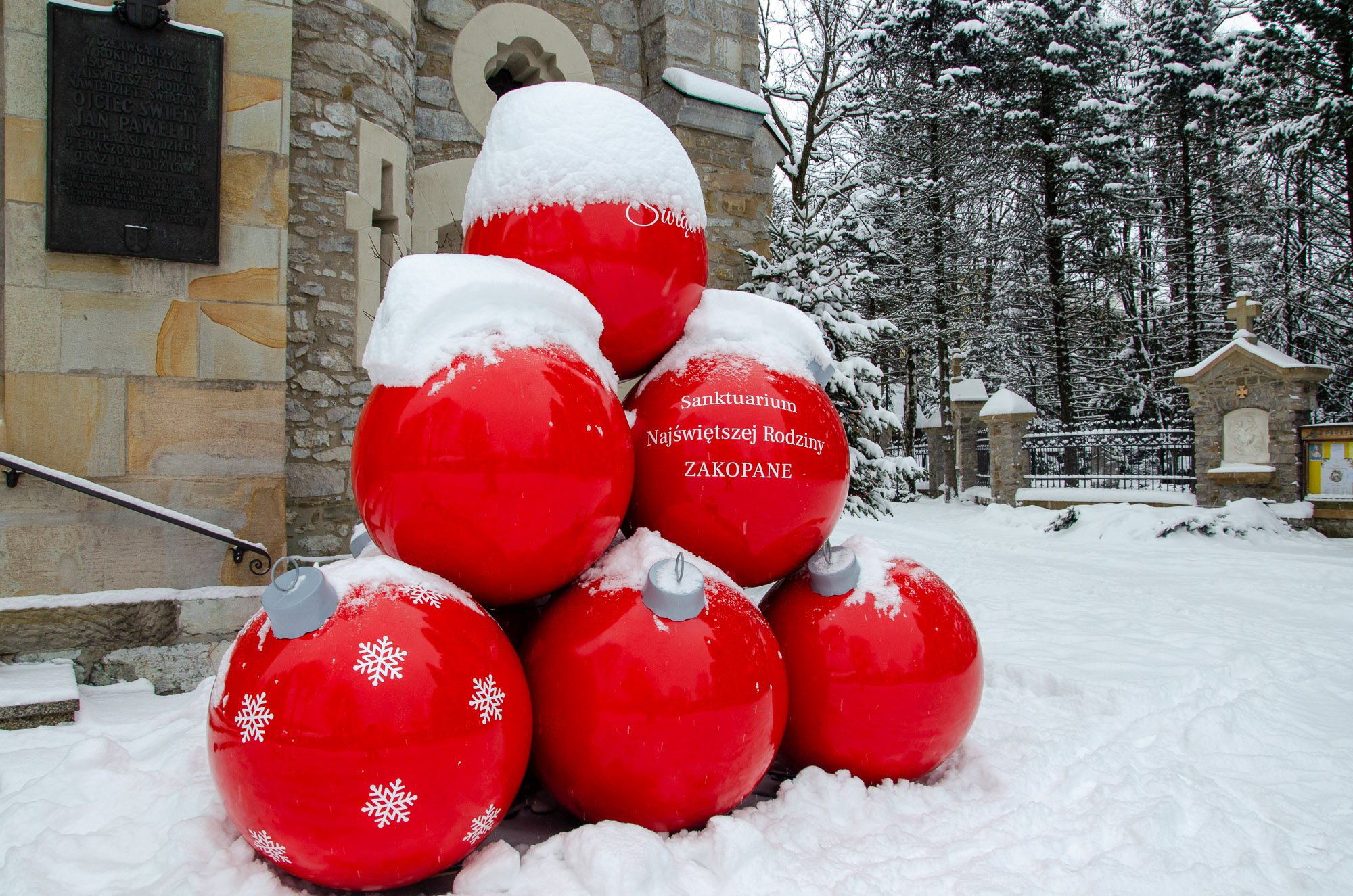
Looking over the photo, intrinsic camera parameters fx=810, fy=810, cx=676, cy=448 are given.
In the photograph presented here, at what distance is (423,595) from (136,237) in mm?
2966

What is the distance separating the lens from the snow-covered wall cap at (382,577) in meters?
2.06

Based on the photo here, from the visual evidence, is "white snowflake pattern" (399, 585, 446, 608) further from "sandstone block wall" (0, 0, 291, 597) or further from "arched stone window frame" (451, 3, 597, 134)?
"arched stone window frame" (451, 3, 597, 134)

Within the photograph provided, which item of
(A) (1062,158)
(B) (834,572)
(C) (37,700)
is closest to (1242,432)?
(A) (1062,158)

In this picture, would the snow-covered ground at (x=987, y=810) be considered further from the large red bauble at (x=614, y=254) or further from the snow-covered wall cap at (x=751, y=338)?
the large red bauble at (x=614, y=254)

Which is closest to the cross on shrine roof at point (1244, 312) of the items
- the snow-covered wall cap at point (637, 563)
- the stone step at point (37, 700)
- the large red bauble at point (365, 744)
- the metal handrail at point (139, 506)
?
the snow-covered wall cap at point (637, 563)

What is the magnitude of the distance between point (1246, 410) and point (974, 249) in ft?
32.0

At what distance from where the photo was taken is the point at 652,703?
2141 millimetres

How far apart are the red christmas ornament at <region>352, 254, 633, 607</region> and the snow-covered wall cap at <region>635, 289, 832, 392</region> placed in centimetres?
52

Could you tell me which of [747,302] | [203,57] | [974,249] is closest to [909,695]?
[747,302]

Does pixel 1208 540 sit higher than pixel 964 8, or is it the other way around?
pixel 964 8

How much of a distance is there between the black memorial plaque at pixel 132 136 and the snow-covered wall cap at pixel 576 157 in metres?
2.19

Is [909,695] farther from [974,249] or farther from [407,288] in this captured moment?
[974,249]

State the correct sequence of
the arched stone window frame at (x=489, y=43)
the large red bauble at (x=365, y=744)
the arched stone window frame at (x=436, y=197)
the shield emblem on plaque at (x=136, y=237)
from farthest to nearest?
the arched stone window frame at (x=489, y=43) → the arched stone window frame at (x=436, y=197) → the shield emblem on plaque at (x=136, y=237) → the large red bauble at (x=365, y=744)

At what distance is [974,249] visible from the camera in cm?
2094
